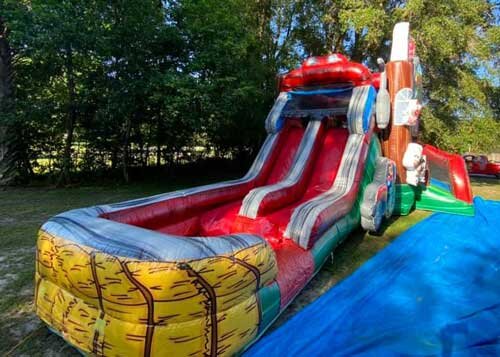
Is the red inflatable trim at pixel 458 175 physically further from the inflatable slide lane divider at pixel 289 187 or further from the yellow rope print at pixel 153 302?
the yellow rope print at pixel 153 302

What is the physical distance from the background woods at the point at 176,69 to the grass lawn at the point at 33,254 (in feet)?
4.64

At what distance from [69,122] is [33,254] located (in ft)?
15.4

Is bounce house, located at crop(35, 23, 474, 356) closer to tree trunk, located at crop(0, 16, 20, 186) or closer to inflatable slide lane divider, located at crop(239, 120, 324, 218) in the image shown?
inflatable slide lane divider, located at crop(239, 120, 324, 218)

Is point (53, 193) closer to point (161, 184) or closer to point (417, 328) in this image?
point (161, 184)

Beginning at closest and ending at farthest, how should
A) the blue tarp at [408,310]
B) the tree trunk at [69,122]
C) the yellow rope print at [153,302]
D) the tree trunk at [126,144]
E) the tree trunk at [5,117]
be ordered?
A: the yellow rope print at [153,302]
the blue tarp at [408,310]
the tree trunk at [69,122]
the tree trunk at [5,117]
the tree trunk at [126,144]

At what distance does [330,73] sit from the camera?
490 cm

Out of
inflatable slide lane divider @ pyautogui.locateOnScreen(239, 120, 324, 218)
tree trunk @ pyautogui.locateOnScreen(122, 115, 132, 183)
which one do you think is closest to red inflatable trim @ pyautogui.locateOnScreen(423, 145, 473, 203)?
inflatable slide lane divider @ pyautogui.locateOnScreen(239, 120, 324, 218)

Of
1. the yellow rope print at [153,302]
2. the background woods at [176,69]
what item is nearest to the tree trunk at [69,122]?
the background woods at [176,69]

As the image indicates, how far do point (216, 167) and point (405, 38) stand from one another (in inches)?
268

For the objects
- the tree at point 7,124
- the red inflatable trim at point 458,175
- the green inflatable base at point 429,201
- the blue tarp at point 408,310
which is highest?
the tree at point 7,124

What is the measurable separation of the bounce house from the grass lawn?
173 millimetres

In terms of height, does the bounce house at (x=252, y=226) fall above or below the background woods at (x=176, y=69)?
below

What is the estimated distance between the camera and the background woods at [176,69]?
5.98m

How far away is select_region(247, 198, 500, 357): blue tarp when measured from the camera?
6.56 ft
